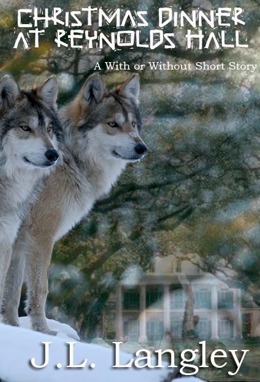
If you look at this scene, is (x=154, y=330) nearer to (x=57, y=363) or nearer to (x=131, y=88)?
(x=131, y=88)

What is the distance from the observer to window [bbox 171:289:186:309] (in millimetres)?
5770

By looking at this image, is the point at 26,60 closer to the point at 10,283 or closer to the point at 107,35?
the point at 107,35

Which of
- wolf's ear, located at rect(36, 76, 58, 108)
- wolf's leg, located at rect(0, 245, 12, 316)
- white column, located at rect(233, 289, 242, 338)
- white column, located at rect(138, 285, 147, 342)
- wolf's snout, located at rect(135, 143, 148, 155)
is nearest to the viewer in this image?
wolf's leg, located at rect(0, 245, 12, 316)

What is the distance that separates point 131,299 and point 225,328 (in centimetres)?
68

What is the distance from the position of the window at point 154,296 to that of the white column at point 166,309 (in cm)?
4

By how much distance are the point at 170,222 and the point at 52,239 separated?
1.85 meters

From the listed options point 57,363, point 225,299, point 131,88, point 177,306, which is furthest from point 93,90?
point 225,299

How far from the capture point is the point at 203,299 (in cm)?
588

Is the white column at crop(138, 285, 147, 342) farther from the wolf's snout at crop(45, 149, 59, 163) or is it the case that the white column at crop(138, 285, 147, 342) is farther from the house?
the wolf's snout at crop(45, 149, 59, 163)

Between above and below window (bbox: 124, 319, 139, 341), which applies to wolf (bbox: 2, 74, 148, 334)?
above

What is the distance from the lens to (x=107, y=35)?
5.42 meters

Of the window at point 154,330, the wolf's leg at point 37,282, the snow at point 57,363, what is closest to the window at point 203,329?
the window at point 154,330

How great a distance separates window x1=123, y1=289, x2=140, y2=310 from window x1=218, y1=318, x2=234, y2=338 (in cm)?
60

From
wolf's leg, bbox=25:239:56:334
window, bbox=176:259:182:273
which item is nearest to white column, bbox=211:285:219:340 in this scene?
window, bbox=176:259:182:273
